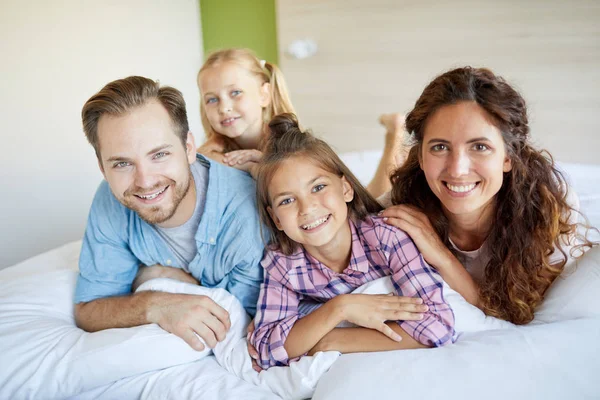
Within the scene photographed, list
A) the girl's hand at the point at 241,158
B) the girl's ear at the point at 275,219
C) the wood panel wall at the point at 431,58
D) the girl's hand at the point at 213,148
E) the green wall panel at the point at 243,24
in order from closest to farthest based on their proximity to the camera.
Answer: the girl's ear at the point at 275,219, the girl's hand at the point at 241,158, the girl's hand at the point at 213,148, the wood panel wall at the point at 431,58, the green wall panel at the point at 243,24

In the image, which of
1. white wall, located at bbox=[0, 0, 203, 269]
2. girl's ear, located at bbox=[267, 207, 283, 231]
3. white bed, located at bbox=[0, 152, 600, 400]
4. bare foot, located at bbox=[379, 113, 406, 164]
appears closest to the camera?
white bed, located at bbox=[0, 152, 600, 400]

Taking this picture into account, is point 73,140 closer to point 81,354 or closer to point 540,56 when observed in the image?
point 81,354

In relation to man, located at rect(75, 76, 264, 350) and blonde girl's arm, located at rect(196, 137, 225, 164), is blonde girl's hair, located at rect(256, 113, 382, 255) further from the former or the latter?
blonde girl's arm, located at rect(196, 137, 225, 164)

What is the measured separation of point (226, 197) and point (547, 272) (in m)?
0.87

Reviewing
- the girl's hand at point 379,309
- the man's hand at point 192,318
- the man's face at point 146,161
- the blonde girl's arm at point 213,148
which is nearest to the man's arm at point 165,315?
the man's hand at point 192,318

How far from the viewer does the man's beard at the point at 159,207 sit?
1.33 meters

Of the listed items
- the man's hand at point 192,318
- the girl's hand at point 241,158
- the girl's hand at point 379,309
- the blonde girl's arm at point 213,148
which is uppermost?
the girl's hand at point 241,158

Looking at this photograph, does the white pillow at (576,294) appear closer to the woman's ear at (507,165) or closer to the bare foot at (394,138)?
the woman's ear at (507,165)

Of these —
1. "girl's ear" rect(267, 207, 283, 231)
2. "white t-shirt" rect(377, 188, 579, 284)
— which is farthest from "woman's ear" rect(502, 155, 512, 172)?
"girl's ear" rect(267, 207, 283, 231)

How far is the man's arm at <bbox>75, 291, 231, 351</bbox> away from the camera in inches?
50.4

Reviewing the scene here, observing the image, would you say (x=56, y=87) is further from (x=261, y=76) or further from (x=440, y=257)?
(x=440, y=257)

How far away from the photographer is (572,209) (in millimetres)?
1310

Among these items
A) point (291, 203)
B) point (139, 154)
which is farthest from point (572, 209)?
point (139, 154)

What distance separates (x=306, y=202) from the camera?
4.24 ft
